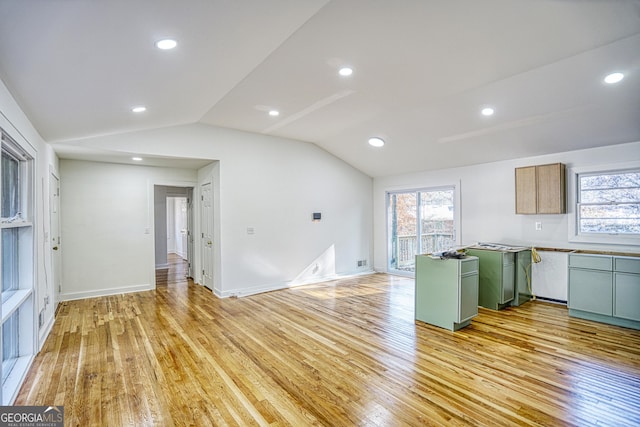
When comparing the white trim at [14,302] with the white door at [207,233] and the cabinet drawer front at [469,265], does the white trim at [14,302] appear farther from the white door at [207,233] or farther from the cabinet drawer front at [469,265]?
the cabinet drawer front at [469,265]

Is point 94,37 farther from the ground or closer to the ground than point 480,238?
farther from the ground

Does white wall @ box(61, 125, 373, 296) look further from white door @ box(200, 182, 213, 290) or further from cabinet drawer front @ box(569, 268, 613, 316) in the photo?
cabinet drawer front @ box(569, 268, 613, 316)

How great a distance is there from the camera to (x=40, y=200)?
346 centimetres

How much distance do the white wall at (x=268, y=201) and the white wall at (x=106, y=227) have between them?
115 centimetres

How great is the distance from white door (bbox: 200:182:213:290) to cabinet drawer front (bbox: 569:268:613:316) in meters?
5.47

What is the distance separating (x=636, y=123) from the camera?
379 centimetres

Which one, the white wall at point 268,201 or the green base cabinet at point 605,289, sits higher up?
the white wall at point 268,201

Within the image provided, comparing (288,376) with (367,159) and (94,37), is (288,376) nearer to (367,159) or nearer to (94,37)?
(94,37)

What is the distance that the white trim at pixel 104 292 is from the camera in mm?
5255

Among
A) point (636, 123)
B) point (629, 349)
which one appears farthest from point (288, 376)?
point (636, 123)

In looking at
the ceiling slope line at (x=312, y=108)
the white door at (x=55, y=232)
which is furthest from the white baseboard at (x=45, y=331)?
the ceiling slope line at (x=312, y=108)

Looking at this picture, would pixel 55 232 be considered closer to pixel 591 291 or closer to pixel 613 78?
pixel 613 78

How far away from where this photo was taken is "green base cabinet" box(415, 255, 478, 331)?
12.3ft

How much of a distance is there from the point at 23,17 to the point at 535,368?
4.16 m
